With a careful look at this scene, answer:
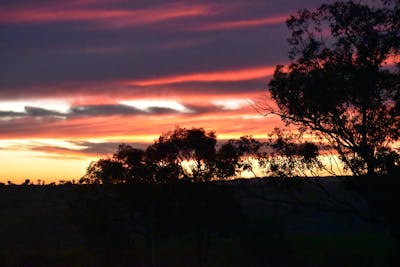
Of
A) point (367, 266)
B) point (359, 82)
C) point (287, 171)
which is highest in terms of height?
point (359, 82)

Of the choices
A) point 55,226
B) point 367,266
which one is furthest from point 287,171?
point 55,226

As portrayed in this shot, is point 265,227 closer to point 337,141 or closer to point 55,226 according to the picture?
point 337,141

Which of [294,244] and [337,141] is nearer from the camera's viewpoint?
[337,141]

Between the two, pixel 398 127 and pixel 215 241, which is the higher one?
pixel 398 127

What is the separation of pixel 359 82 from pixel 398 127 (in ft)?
9.63

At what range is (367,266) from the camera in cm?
7200

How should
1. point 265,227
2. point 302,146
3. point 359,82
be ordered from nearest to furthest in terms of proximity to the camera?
point 359,82, point 302,146, point 265,227

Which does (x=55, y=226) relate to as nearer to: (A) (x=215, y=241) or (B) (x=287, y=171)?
(A) (x=215, y=241)

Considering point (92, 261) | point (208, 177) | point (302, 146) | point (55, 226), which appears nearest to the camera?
point (302, 146)

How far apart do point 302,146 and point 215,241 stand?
5495 centimetres

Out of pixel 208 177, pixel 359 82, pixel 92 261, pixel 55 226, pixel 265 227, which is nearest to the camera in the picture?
pixel 359 82

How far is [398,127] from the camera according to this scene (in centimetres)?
3997

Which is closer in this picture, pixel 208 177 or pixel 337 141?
pixel 337 141

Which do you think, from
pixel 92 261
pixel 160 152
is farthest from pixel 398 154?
pixel 92 261
